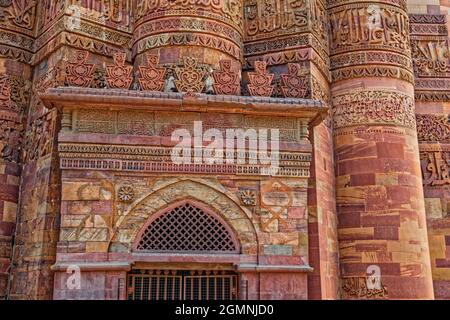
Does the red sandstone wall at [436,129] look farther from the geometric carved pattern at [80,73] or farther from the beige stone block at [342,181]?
the geometric carved pattern at [80,73]

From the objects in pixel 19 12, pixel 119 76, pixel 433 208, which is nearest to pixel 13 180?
pixel 119 76

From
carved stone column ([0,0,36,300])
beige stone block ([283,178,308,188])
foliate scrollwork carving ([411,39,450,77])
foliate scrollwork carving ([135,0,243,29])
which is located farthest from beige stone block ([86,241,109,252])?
foliate scrollwork carving ([411,39,450,77])

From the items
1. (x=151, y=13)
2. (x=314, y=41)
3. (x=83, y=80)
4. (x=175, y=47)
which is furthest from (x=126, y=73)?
(x=314, y=41)

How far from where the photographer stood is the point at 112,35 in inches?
364

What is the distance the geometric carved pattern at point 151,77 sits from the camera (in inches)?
301

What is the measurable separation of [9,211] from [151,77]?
3.20 meters

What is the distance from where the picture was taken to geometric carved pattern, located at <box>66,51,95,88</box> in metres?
7.49

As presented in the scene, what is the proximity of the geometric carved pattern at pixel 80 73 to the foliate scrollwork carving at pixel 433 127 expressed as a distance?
7258 millimetres

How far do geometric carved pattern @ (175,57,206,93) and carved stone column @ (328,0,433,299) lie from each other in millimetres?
3340

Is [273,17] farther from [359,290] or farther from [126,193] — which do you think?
[359,290]


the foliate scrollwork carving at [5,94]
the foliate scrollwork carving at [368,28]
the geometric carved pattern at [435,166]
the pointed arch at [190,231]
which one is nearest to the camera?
the pointed arch at [190,231]

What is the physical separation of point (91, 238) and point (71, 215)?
426mm

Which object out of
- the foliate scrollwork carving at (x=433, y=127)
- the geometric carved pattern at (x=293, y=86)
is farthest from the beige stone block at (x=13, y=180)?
the foliate scrollwork carving at (x=433, y=127)
